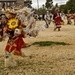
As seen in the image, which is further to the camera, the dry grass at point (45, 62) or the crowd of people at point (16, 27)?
the crowd of people at point (16, 27)

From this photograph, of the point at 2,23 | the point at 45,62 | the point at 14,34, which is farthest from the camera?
the point at 45,62

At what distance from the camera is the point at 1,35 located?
10.4m

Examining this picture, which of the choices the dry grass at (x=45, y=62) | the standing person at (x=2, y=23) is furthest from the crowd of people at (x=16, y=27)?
the dry grass at (x=45, y=62)

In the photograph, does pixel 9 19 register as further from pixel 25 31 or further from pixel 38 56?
pixel 38 56

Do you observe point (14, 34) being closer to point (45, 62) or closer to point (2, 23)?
point (2, 23)

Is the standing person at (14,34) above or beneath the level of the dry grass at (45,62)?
above

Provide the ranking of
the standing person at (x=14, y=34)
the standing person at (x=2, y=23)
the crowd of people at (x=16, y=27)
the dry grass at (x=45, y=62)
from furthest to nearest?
1. the standing person at (x=2, y=23)
2. the crowd of people at (x=16, y=27)
3. the standing person at (x=14, y=34)
4. the dry grass at (x=45, y=62)

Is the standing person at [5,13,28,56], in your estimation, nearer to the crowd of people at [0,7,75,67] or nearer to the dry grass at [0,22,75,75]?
the crowd of people at [0,7,75,67]

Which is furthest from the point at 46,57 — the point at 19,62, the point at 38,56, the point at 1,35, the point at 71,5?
the point at 71,5

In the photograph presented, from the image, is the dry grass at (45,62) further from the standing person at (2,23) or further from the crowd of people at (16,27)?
the standing person at (2,23)

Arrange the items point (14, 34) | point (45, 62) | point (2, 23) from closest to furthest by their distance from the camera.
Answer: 1. point (14, 34)
2. point (2, 23)
3. point (45, 62)

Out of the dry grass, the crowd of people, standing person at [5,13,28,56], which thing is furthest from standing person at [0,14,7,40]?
the dry grass

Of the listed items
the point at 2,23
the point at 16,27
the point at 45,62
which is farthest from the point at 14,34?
the point at 45,62

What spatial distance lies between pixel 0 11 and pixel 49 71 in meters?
2.56
